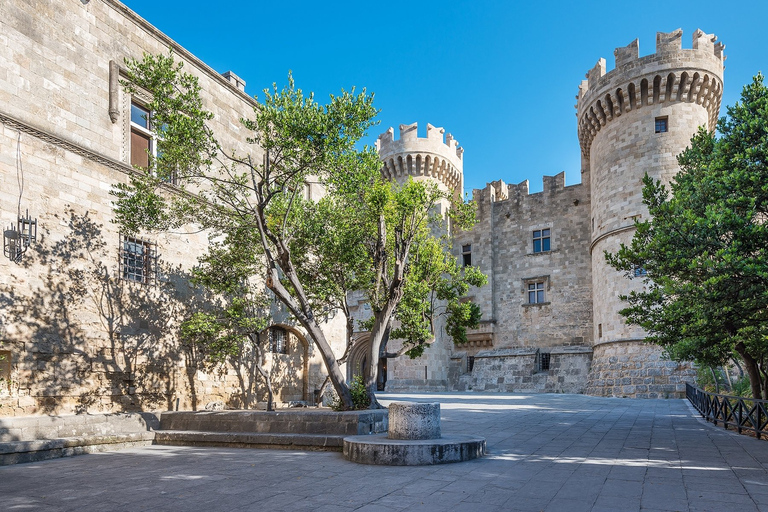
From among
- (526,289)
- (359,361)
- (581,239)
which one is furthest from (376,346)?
(359,361)

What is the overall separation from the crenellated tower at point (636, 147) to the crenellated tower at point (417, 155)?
10022mm

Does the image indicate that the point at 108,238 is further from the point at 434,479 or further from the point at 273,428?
the point at 434,479

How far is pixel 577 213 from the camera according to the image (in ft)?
98.4

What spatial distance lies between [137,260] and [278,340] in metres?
4.76

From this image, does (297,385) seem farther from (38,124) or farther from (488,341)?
(488,341)

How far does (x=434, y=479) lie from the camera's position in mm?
6469

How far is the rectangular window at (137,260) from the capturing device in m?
11.8

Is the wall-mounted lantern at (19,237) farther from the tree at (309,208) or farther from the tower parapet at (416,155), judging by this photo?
the tower parapet at (416,155)

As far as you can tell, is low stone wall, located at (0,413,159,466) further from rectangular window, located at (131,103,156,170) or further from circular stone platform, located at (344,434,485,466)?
rectangular window, located at (131,103,156,170)

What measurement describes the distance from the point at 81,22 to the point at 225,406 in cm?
886

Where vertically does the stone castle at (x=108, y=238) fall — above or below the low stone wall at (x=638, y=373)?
above

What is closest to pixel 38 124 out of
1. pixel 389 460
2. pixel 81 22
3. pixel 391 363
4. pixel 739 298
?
pixel 81 22

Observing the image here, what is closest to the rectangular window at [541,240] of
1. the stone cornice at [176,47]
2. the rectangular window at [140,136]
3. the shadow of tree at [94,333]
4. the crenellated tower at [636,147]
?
the crenellated tower at [636,147]

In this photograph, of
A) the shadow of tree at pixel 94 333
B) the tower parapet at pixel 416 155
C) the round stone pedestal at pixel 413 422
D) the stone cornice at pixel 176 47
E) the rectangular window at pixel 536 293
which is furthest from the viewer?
the tower parapet at pixel 416 155
